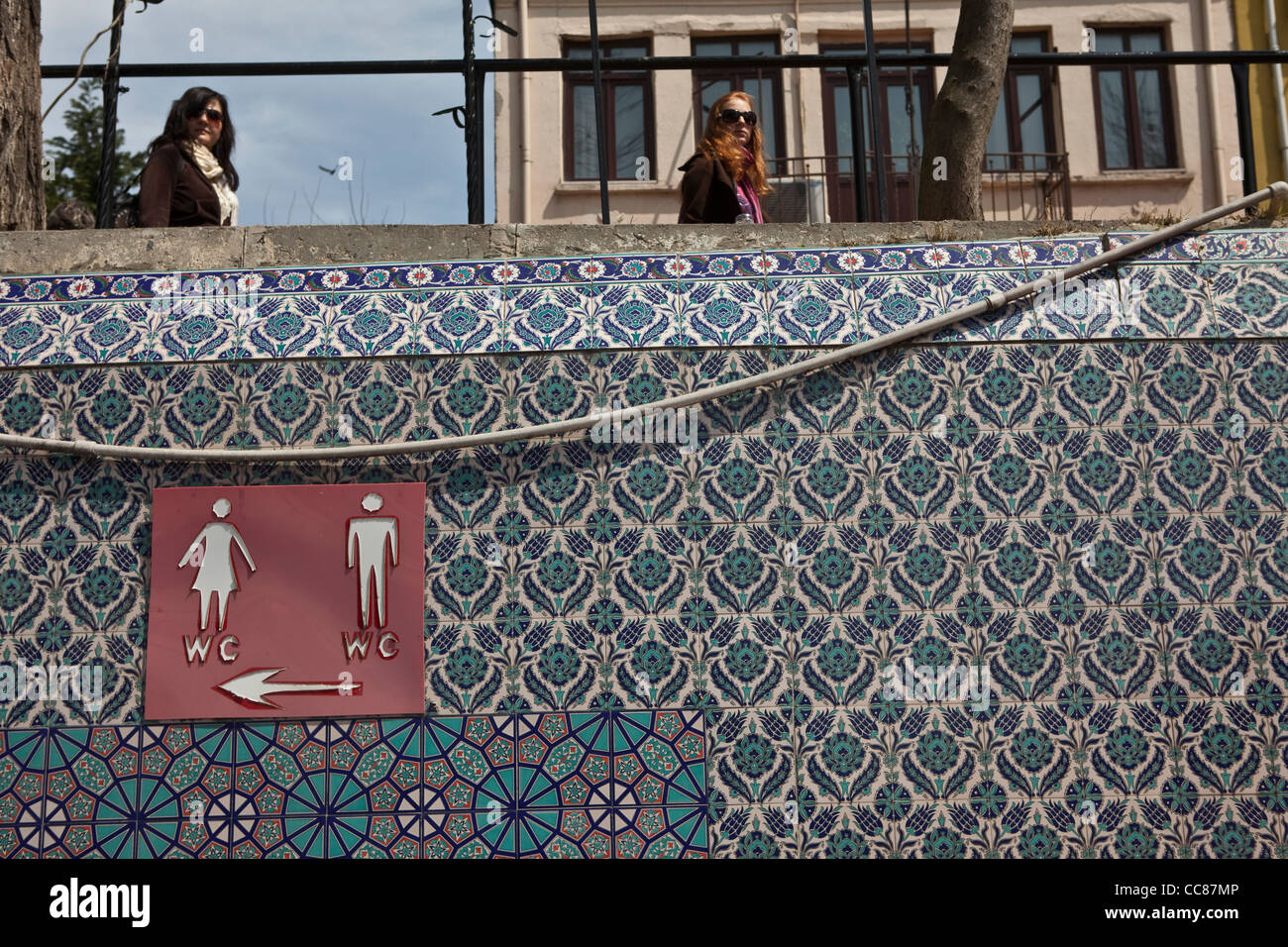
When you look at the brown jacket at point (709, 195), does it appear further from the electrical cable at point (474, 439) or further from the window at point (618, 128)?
the window at point (618, 128)

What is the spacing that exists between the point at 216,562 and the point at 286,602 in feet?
0.69

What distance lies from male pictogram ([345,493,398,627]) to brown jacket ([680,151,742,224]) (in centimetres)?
Result: 142

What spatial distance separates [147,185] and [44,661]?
59.6 inches

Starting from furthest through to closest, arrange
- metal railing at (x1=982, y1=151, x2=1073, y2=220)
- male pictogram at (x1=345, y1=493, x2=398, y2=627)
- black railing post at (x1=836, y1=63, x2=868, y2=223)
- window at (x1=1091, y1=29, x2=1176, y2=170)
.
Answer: window at (x1=1091, y1=29, x2=1176, y2=170), metal railing at (x1=982, y1=151, x2=1073, y2=220), black railing post at (x1=836, y1=63, x2=868, y2=223), male pictogram at (x1=345, y1=493, x2=398, y2=627)

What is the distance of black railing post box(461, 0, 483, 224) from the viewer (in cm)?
420

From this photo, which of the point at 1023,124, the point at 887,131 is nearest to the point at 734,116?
the point at 887,131

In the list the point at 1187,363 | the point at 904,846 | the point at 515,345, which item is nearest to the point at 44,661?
the point at 515,345

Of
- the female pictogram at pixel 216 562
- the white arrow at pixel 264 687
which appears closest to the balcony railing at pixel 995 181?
the female pictogram at pixel 216 562

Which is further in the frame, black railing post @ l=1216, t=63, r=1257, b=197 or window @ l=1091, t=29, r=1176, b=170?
window @ l=1091, t=29, r=1176, b=170

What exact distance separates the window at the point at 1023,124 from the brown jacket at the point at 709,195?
8.71 metres

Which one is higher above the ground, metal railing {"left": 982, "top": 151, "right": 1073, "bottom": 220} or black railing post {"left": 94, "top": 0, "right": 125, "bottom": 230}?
metal railing {"left": 982, "top": 151, "right": 1073, "bottom": 220}

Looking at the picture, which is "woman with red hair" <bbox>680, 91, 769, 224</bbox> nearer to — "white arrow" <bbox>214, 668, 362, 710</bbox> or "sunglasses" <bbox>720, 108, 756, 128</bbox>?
"sunglasses" <bbox>720, 108, 756, 128</bbox>

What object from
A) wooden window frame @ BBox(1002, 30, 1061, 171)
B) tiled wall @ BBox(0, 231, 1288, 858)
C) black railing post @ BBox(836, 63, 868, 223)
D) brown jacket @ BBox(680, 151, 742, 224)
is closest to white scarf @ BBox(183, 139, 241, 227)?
tiled wall @ BBox(0, 231, 1288, 858)

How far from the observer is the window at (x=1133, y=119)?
1312 centimetres
